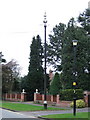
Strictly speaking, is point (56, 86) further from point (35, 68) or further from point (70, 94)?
point (35, 68)

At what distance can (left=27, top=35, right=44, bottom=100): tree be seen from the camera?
47.0 m

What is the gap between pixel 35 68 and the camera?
159ft

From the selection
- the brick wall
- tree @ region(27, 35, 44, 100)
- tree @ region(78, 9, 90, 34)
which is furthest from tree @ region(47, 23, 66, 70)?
tree @ region(78, 9, 90, 34)

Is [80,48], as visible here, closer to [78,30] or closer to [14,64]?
[78,30]

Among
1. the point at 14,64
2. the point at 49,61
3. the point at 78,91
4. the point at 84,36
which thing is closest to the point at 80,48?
the point at 84,36

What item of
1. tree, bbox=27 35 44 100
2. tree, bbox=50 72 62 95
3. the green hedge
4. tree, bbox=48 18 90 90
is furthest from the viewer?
tree, bbox=27 35 44 100

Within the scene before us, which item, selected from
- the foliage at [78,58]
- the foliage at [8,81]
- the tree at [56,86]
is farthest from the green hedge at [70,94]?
the foliage at [8,81]

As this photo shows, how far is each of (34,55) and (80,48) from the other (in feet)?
58.5

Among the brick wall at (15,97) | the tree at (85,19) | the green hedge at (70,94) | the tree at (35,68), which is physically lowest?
the brick wall at (15,97)

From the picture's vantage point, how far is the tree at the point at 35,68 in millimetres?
47000

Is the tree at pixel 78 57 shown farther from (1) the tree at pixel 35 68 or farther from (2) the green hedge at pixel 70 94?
(1) the tree at pixel 35 68

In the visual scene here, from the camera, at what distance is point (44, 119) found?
56.6 feet

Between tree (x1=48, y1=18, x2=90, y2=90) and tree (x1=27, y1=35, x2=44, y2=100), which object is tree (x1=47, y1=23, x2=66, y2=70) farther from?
tree (x1=48, y1=18, x2=90, y2=90)

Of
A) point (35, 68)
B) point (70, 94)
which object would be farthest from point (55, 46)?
point (70, 94)
